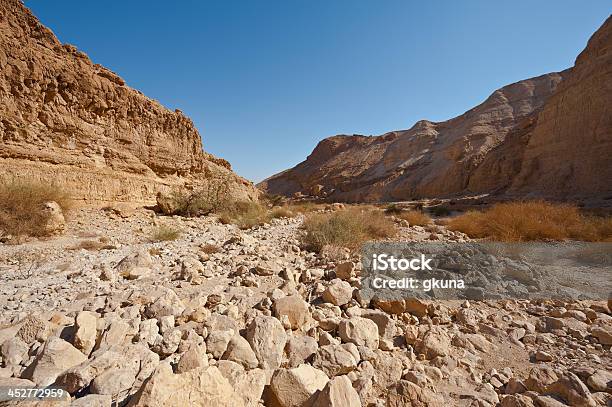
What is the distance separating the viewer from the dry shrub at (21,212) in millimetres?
5195

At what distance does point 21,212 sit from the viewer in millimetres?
5430

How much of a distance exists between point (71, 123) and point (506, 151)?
28973 millimetres

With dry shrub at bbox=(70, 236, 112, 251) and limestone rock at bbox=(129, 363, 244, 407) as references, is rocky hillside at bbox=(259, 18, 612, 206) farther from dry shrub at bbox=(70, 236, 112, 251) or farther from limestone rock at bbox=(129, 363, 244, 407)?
dry shrub at bbox=(70, 236, 112, 251)

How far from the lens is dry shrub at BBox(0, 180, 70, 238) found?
5.20 m

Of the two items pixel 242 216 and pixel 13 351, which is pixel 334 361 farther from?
pixel 242 216

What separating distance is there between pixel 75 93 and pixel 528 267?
14713 millimetres

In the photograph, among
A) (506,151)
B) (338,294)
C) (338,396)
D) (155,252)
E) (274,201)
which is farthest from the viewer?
(274,201)

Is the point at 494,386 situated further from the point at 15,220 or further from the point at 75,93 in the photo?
the point at 75,93

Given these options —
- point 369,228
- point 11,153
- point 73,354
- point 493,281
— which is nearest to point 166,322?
point 73,354

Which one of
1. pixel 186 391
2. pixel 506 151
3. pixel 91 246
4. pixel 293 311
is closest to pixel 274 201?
pixel 506 151

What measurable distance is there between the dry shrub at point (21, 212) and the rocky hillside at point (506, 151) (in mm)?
19934

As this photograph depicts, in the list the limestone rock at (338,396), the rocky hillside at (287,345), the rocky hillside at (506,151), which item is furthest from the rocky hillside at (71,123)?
the rocky hillside at (506,151)

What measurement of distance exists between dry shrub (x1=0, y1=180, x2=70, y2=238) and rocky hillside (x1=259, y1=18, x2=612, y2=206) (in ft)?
65.4

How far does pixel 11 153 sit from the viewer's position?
27.6 feet
